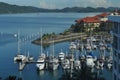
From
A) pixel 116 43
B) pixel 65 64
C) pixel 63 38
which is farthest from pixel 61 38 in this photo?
pixel 116 43

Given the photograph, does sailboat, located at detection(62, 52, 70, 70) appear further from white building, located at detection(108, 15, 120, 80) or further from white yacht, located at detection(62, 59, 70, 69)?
white building, located at detection(108, 15, 120, 80)

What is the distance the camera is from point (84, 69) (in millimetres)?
10297

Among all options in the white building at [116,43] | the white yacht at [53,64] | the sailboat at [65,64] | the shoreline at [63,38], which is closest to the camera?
the white building at [116,43]

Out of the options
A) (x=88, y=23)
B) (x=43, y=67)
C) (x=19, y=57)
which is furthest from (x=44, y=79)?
(x=88, y=23)

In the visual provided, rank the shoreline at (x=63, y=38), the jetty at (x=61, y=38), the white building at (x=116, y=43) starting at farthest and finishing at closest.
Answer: the jetty at (x=61, y=38) < the shoreline at (x=63, y=38) < the white building at (x=116, y=43)

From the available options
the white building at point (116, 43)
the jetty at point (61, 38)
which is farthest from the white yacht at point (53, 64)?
the jetty at point (61, 38)

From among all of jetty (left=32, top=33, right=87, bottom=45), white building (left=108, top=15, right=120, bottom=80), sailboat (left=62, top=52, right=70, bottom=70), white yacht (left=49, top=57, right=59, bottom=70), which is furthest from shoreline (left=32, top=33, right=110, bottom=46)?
white building (left=108, top=15, right=120, bottom=80)

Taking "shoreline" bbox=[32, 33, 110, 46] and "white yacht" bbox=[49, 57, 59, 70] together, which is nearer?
"white yacht" bbox=[49, 57, 59, 70]

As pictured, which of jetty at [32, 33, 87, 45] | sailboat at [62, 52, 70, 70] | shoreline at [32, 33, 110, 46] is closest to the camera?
sailboat at [62, 52, 70, 70]

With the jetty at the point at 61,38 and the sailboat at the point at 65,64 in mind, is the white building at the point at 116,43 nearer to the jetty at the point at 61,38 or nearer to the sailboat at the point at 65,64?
the sailboat at the point at 65,64

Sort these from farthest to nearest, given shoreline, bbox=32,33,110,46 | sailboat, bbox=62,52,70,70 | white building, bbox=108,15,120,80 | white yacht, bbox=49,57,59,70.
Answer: shoreline, bbox=32,33,110,46
white yacht, bbox=49,57,59,70
sailboat, bbox=62,52,70,70
white building, bbox=108,15,120,80

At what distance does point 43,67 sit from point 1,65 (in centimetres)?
438

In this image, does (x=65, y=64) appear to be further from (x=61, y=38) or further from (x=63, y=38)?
(x=63, y=38)

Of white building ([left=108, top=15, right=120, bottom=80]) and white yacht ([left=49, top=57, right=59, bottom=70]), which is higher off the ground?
white building ([left=108, top=15, right=120, bottom=80])
